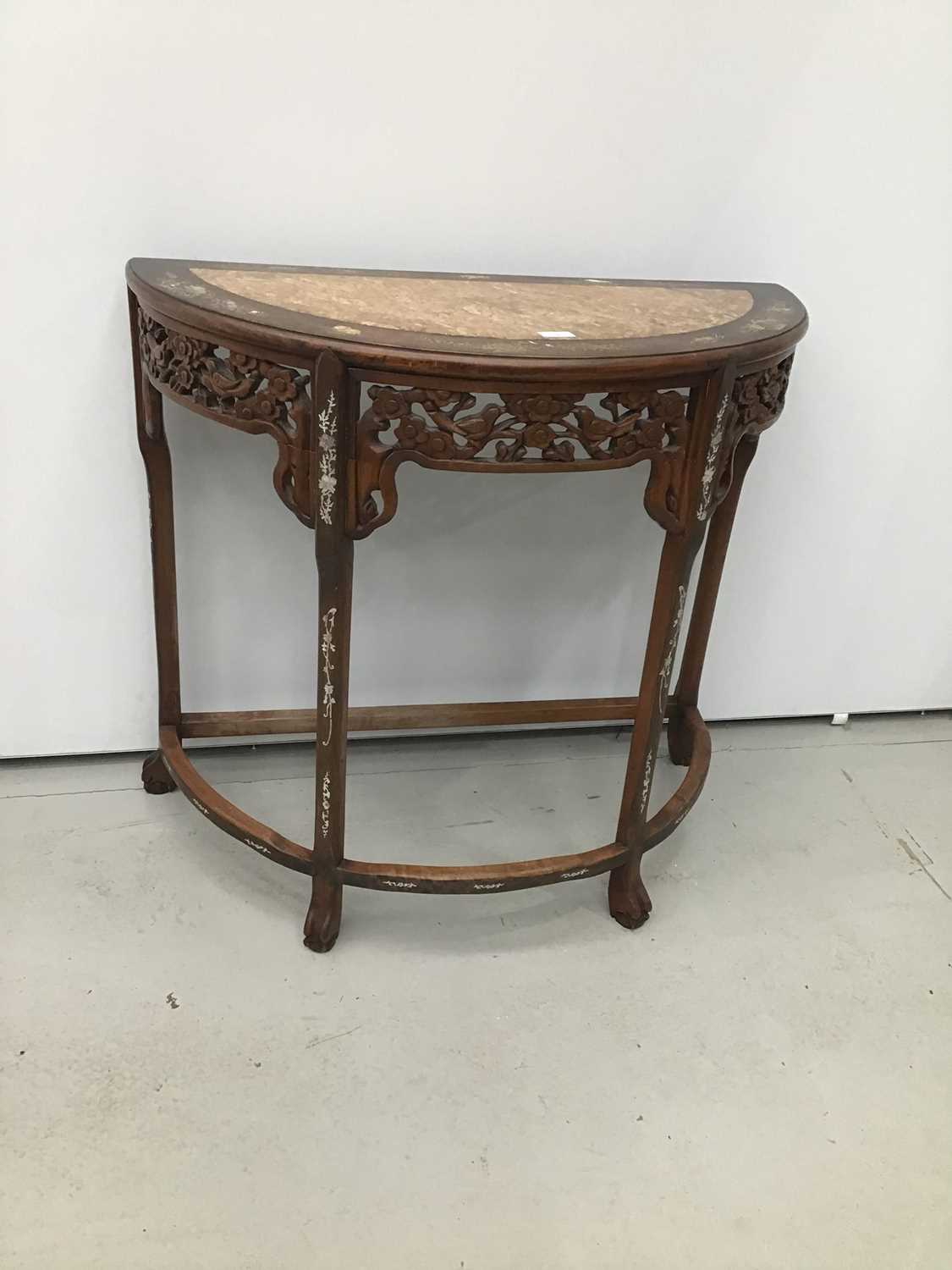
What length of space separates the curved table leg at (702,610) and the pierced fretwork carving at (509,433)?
1.65 ft

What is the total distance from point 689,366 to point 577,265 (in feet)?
1.88

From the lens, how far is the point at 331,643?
1591mm

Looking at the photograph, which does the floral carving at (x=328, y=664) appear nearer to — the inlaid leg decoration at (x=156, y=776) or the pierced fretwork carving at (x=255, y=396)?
the pierced fretwork carving at (x=255, y=396)

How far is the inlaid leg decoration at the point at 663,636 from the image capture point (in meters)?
1.54

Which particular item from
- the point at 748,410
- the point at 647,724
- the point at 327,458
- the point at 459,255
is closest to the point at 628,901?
the point at 647,724

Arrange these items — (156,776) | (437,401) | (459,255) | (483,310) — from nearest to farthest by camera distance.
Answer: (437,401) < (483,310) < (459,255) < (156,776)

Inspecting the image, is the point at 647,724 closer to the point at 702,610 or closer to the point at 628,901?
the point at 628,901

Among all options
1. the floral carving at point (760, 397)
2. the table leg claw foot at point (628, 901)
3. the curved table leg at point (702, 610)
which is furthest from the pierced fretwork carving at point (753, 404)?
the table leg claw foot at point (628, 901)

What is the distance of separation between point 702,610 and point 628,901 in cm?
59

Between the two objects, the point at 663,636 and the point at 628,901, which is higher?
the point at 663,636

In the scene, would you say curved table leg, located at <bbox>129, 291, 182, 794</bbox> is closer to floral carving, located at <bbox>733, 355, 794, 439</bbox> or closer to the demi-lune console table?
the demi-lune console table

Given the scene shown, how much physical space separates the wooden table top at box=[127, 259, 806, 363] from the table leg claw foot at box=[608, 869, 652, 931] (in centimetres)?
90

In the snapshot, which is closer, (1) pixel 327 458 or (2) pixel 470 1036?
(1) pixel 327 458

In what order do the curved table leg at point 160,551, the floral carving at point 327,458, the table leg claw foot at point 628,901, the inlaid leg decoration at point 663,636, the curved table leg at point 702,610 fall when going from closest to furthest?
the floral carving at point 327,458, the inlaid leg decoration at point 663,636, the curved table leg at point 160,551, the table leg claw foot at point 628,901, the curved table leg at point 702,610
